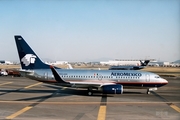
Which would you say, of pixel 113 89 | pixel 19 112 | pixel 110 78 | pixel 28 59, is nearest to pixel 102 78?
pixel 110 78

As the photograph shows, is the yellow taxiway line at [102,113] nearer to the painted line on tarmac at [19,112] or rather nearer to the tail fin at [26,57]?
the painted line on tarmac at [19,112]

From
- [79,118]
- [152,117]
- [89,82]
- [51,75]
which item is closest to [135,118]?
[152,117]

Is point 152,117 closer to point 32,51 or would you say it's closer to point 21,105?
point 21,105

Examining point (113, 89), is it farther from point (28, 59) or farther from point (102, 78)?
point (28, 59)

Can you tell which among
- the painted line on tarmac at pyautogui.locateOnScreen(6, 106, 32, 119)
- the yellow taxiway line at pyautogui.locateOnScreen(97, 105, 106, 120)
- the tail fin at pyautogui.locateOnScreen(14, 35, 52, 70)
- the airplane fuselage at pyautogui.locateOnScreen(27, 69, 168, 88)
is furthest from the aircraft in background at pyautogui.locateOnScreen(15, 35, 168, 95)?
the painted line on tarmac at pyautogui.locateOnScreen(6, 106, 32, 119)

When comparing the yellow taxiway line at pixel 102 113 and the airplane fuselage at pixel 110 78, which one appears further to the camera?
the airplane fuselage at pixel 110 78

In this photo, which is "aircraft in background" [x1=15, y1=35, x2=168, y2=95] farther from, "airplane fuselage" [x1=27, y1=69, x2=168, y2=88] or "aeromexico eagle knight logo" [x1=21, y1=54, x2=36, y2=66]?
"aeromexico eagle knight logo" [x1=21, y1=54, x2=36, y2=66]

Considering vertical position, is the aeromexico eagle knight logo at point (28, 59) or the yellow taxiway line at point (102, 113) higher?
the aeromexico eagle knight logo at point (28, 59)

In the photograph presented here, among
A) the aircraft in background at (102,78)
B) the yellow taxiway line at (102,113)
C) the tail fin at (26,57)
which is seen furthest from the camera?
the tail fin at (26,57)

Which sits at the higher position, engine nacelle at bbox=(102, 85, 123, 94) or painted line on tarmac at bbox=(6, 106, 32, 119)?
engine nacelle at bbox=(102, 85, 123, 94)

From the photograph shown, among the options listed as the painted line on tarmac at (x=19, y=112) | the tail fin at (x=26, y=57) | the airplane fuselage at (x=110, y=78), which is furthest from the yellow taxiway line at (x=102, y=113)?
the tail fin at (x=26, y=57)

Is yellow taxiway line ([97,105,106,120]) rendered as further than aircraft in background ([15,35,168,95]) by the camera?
No

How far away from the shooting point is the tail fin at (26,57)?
2941 cm

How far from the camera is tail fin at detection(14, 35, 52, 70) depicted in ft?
96.5
